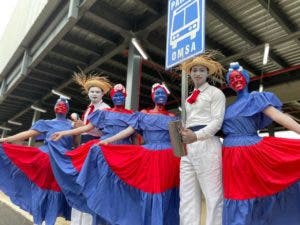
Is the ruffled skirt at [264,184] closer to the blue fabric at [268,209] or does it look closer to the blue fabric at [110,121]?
the blue fabric at [268,209]

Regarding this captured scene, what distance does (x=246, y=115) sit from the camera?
2799mm

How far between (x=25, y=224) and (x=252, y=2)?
5207mm

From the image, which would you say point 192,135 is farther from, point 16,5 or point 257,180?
point 16,5

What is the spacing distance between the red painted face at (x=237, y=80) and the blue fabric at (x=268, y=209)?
918mm

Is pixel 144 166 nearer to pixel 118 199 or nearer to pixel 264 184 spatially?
pixel 118 199

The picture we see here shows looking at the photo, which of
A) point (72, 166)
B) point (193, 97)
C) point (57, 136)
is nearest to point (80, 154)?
point (72, 166)

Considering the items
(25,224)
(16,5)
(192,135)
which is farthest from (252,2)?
(16,5)

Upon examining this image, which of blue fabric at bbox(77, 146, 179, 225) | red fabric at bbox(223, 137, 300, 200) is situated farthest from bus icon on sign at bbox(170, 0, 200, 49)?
blue fabric at bbox(77, 146, 179, 225)

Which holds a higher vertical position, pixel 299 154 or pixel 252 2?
pixel 252 2

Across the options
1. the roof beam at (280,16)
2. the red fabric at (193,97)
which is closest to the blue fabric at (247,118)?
the red fabric at (193,97)

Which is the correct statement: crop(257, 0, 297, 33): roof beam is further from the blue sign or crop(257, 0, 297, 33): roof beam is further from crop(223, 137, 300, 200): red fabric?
crop(223, 137, 300, 200): red fabric

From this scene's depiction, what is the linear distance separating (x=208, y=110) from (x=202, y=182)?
2.05ft

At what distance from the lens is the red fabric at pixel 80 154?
392cm

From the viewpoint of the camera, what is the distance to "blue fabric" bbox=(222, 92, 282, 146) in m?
2.78
